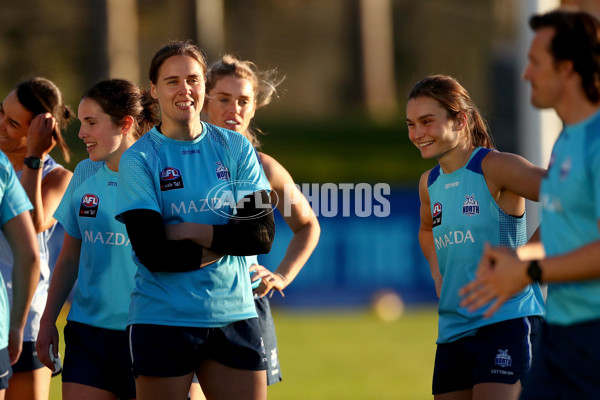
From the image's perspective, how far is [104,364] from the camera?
473 centimetres

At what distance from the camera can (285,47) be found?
35.2 m

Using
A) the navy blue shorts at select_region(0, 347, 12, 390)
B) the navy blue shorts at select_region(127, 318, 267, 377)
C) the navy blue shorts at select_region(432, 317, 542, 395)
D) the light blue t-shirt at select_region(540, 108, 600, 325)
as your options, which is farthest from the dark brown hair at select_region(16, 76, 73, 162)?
the light blue t-shirt at select_region(540, 108, 600, 325)

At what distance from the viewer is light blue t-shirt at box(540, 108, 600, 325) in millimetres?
3238

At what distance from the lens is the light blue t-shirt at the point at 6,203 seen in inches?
159

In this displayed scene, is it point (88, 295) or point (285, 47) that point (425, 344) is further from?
point (285, 47)

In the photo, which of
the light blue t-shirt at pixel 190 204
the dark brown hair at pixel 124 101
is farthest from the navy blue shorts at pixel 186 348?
the dark brown hair at pixel 124 101

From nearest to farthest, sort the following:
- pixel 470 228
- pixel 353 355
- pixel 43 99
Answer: pixel 470 228 → pixel 43 99 → pixel 353 355

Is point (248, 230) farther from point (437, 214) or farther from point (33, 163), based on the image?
point (33, 163)

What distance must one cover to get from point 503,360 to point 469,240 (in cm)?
60

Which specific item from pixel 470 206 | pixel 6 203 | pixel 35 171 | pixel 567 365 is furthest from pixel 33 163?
pixel 567 365

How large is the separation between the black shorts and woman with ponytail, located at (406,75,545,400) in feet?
7.22

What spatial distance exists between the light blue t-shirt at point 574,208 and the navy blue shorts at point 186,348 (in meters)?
1.38

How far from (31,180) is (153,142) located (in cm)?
128

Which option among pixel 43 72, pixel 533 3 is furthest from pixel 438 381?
pixel 533 3
